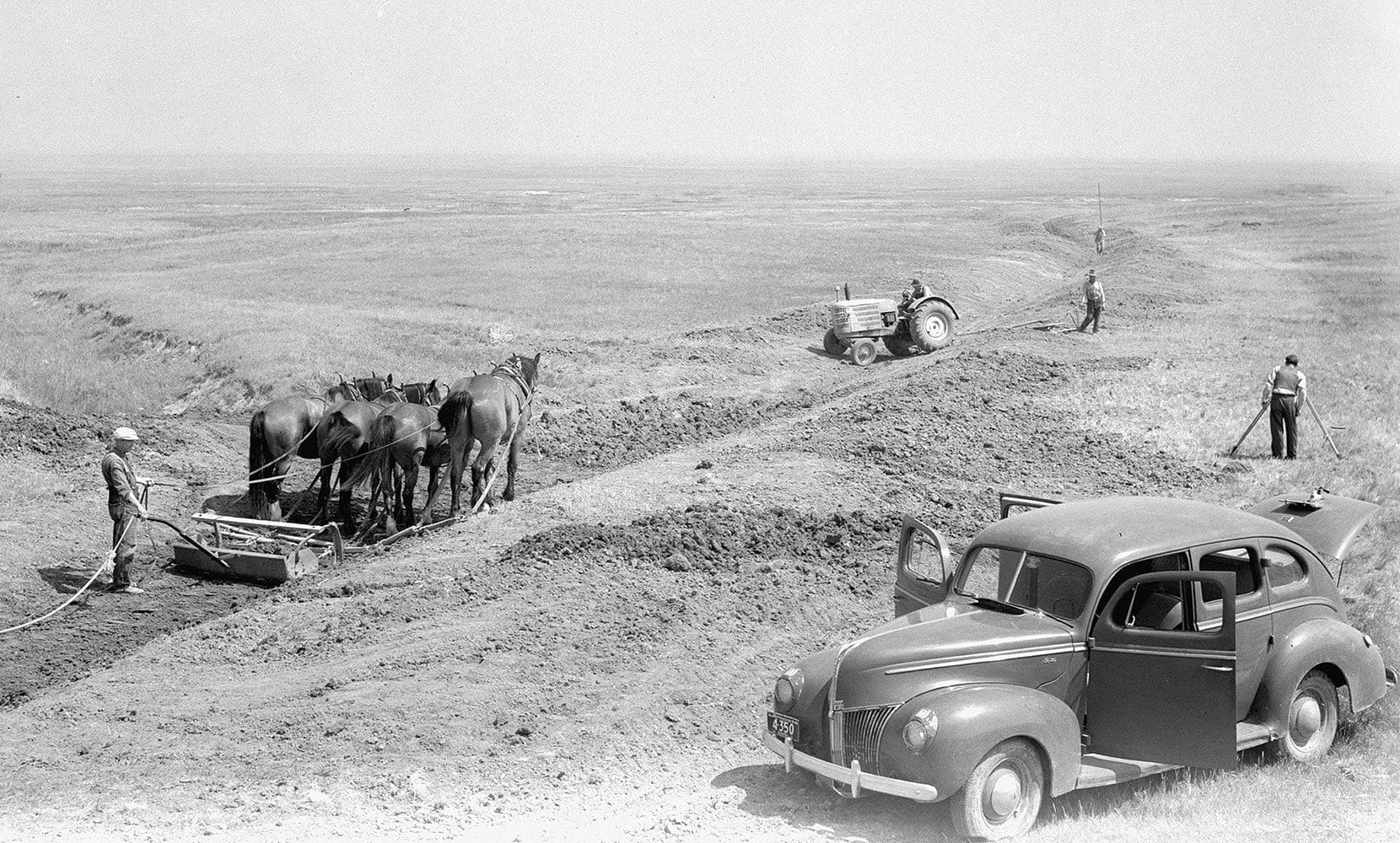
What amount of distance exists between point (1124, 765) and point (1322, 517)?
3.02m

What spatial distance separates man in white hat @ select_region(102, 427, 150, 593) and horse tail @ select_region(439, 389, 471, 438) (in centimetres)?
382

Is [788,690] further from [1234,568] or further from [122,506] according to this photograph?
[122,506]

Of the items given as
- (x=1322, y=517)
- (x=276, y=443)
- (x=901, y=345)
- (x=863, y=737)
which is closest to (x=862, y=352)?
(x=901, y=345)

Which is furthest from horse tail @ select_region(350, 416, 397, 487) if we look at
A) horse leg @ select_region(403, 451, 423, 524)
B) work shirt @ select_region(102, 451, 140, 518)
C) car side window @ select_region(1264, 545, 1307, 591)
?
car side window @ select_region(1264, 545, 1307, 591)

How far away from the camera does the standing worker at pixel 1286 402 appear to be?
17.9 m

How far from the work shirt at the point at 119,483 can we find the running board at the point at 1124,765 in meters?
10.8

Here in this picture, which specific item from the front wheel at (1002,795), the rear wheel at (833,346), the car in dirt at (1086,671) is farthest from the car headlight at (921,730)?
the rear wheel at (833,346)

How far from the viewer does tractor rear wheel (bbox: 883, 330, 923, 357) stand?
2947cm

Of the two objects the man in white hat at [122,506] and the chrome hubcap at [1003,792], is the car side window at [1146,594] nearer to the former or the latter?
the chrome hubcap at [1003,792]

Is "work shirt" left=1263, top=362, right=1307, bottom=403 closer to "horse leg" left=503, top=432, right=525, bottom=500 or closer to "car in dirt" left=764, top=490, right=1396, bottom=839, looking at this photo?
"car in dirt" left=764, top=490, right=1396, bottom=839

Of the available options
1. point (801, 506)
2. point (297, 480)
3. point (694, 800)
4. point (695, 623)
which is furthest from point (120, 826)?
point (297, 480)

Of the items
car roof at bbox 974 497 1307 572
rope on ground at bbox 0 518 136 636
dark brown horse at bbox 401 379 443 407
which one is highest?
car roof at bbox 974 497 1307 572

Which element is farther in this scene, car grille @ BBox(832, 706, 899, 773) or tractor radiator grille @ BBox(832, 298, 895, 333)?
tractor radiator grille @ BBox(832, 298, 895, 333)

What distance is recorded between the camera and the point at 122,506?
559 inches
